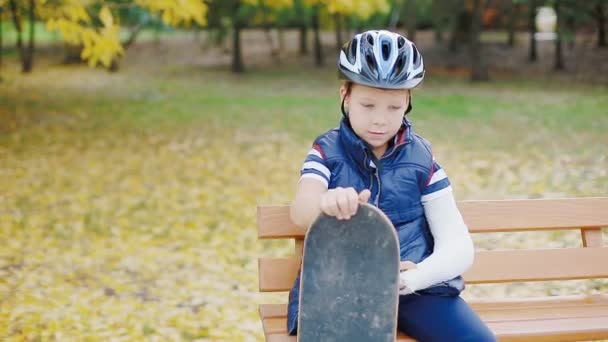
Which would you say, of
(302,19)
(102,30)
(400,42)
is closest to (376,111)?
(400,42)

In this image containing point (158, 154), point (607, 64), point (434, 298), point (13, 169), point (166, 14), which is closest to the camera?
point (434, 298)

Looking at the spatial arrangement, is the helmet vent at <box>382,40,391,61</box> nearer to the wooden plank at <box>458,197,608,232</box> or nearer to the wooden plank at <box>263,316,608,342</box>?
the wooden plank at <box>458,197,608,232</box>

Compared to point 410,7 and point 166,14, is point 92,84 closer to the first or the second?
point 410,7

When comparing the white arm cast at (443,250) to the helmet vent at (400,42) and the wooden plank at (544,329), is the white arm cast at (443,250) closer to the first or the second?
the wooden plank at (544,329)

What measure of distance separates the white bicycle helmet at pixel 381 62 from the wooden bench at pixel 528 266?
0.69 meters

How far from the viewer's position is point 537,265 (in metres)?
3.43

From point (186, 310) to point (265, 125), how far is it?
→ 30.5 ft

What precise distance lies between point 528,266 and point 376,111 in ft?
3.78

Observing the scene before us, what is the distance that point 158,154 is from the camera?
1077cm

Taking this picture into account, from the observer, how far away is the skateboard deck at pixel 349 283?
8.16 ft

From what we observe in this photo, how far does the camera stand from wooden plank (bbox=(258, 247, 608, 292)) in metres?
3.38

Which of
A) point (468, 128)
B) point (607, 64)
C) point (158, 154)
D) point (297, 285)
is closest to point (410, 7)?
point (607, 64)

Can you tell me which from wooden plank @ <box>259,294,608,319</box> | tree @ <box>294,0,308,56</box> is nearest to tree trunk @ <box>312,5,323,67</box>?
tree @ <box>294,0,308,56</box>

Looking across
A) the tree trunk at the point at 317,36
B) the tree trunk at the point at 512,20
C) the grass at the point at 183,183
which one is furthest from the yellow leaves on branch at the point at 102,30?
the tree trunk at the point at 512,20
